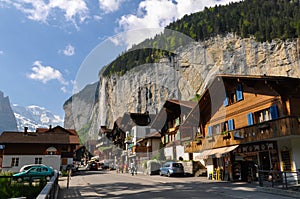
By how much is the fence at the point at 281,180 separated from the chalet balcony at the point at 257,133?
7.79ft

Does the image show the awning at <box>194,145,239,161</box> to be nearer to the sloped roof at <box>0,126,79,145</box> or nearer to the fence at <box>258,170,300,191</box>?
the fence at <box>258,170,300,191</box>

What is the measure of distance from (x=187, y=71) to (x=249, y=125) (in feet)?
226

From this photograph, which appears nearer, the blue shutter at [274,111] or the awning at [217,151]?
the blue shutter at [274,111]

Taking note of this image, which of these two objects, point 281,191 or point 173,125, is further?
point 173,125

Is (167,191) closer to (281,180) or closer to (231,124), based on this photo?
(281,180)

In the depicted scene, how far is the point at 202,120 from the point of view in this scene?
92.8ft

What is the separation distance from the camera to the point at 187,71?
86562 mm

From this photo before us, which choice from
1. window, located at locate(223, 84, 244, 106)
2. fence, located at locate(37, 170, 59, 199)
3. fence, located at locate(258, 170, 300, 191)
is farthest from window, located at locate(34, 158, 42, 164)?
fence, located at locate(258, 170, 300, 191)

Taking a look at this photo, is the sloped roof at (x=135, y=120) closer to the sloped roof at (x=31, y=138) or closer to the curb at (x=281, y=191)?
the sloped roof at (x=31, y=138)

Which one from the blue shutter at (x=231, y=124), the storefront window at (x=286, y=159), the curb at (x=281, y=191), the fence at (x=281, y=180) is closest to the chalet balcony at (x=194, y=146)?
the blue shutter at (x=231, y=124)

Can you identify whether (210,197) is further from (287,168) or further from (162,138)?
(162,138)

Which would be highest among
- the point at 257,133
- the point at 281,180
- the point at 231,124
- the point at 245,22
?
the point at 245,22

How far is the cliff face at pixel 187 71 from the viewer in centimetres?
7400

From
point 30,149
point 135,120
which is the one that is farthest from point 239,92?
point 30,149
